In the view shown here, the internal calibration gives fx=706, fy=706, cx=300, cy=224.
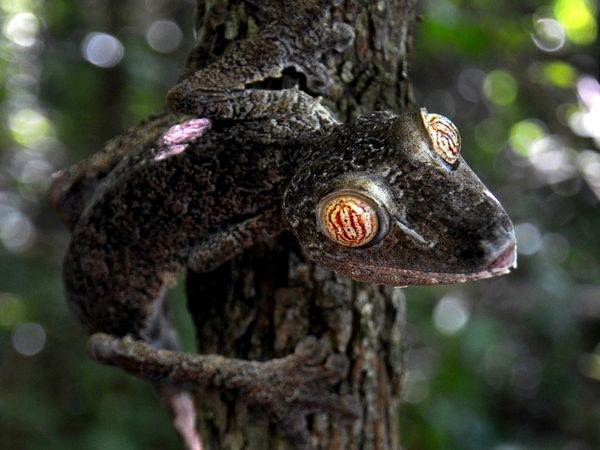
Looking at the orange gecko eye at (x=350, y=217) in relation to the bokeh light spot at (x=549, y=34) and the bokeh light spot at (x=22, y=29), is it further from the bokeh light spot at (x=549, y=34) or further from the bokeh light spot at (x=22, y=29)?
the bokeh light spot at (x=22, y=29)

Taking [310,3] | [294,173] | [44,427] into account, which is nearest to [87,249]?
[294,173]

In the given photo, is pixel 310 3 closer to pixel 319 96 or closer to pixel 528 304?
pixel 319 96

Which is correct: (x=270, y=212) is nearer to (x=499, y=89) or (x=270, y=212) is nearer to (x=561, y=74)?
(x=561, y=74)

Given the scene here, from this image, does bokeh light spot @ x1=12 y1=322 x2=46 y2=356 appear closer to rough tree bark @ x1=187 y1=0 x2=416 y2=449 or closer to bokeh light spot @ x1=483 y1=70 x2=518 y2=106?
rough tree bark @ x1=187 y1=0 x2=416 y2=449

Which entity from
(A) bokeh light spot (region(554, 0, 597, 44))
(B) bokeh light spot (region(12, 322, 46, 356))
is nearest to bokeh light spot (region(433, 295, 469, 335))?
(A) bokeh light spot (region(554, 0, 597, 44))

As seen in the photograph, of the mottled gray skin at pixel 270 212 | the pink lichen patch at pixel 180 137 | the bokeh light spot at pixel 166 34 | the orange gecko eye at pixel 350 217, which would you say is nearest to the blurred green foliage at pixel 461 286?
the bokeh light spot at pixel 166 34

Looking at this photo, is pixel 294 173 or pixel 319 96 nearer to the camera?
pixel 294 173

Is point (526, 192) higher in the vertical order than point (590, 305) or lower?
higher
